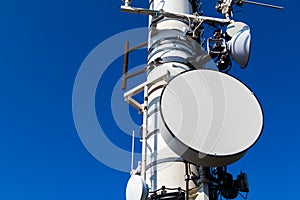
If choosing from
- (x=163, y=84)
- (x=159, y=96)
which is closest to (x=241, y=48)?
(x=163, y=84)

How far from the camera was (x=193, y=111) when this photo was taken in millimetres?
6566

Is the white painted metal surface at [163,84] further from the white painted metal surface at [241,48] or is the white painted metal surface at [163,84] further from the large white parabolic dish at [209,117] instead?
the white painted metal surface at [241,48]

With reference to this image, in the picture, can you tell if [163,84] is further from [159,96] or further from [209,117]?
[209,117]

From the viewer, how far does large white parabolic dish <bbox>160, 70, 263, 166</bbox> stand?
6172 mm

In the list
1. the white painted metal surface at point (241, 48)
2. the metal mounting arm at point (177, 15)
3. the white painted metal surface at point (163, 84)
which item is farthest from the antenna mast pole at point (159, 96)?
the white painted metal surface at point (241, 48)

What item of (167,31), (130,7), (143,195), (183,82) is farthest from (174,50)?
(143,195)

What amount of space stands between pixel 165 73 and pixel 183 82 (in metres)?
1.66

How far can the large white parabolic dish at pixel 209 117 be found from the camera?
20.2ft

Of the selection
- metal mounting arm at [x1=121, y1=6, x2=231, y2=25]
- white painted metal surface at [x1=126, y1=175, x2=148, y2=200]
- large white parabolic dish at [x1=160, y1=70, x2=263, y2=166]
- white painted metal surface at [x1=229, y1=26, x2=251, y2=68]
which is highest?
metal mounting arm at [x1=121, y1=6, x2=231, y2=25]

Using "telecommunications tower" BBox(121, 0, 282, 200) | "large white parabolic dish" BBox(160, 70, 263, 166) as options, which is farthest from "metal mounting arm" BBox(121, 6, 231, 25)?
"large white parabolic dish" BBox(160, 70, 263, 166)

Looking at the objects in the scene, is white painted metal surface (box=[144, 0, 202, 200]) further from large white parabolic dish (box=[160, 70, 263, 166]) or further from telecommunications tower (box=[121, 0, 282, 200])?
large white parabolic dish (box=[160, 70, 263, 166])

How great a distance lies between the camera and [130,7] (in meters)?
9.01

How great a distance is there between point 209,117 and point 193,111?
27cm

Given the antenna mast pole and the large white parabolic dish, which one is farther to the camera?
the antenna mast pole
